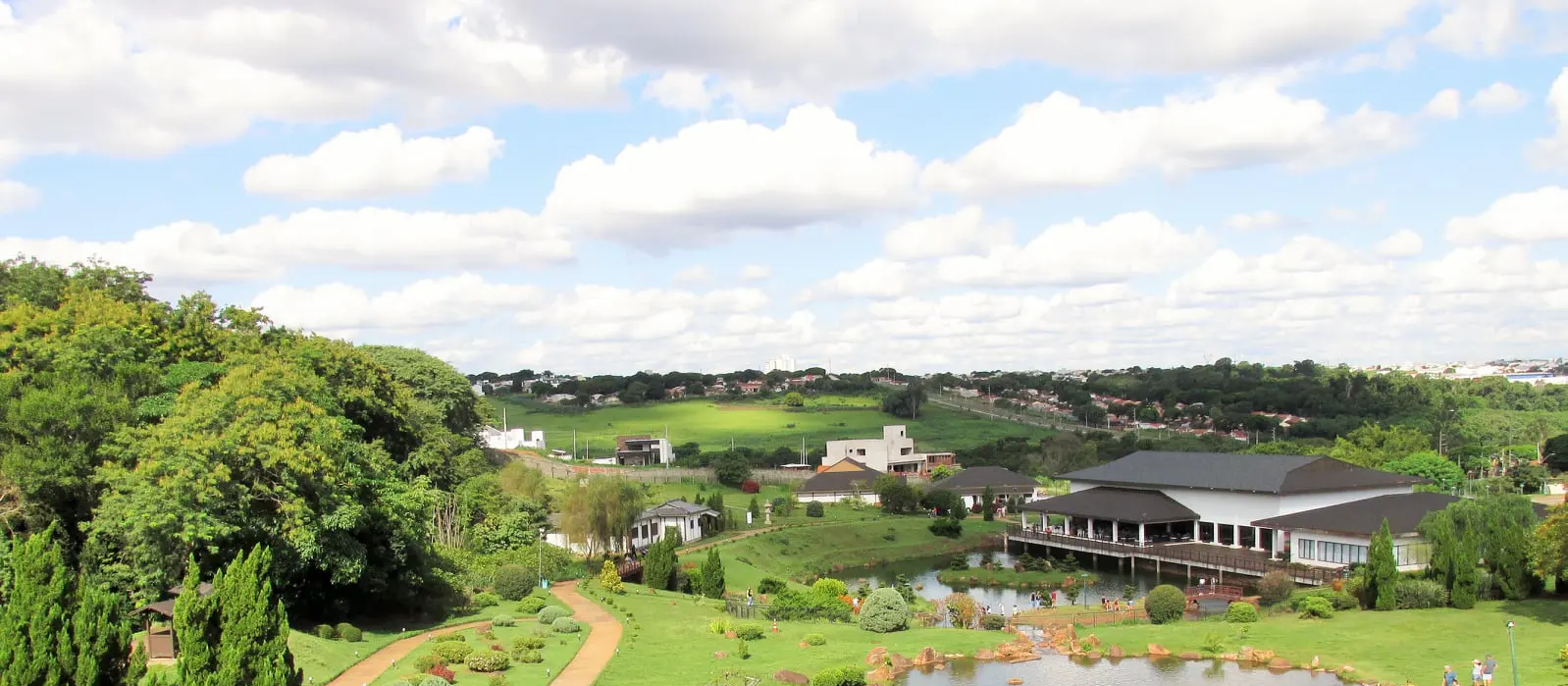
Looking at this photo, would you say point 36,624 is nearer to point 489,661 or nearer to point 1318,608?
point 489,661

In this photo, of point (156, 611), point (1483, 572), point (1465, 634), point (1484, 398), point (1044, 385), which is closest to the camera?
point (156, 611)

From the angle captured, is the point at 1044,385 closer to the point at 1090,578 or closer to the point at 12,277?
the point at 1090,578

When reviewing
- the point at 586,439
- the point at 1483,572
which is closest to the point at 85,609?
the point at 1483,572

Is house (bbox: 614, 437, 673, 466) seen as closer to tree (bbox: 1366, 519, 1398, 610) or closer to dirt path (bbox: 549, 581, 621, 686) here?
dirt path (bbox: 549, 581, 621, 686)

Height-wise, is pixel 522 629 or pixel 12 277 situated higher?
pixel 12 277

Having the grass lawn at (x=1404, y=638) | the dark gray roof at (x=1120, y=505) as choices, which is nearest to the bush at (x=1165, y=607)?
the grass lawn at (x=1404, y=638)

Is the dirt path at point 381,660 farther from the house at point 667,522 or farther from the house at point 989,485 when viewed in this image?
the house at point 989,485
